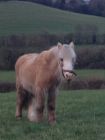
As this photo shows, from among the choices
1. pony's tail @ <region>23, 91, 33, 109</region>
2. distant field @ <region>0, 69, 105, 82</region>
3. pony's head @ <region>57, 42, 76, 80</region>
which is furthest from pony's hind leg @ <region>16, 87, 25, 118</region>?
distant field @ <region>0, 69, 105, 82</region>

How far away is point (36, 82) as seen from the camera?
1168cm

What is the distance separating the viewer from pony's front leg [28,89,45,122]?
11.5 m

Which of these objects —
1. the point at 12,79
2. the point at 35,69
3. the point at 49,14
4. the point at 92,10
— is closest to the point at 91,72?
the point at 12,79

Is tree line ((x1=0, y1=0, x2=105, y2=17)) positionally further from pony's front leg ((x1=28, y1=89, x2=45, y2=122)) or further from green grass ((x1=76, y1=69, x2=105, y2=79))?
pony's front leg ((x1=28, y1=89, x2=45, y2=122))

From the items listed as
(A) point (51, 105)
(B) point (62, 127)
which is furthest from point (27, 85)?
(B) point (62, 127)

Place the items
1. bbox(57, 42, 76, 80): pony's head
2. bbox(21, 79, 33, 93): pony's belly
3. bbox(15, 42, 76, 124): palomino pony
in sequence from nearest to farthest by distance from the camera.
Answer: bbox(57, 42, 76, 80): pony's head → bbox(15, 42, 76, 124): palomino pony → bbox(21, 79, 33, 93): pony's belly

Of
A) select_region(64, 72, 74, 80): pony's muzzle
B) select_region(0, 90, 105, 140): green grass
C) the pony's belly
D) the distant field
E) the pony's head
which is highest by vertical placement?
the pony's head

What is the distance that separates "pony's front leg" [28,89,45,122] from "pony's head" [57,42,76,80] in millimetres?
1143

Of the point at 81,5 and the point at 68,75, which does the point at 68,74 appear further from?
the point at 81,5

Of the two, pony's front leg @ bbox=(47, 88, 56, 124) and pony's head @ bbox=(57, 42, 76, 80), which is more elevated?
pony's head @ bbox=(57, 42, 76, 80)

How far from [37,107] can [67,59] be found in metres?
1.70

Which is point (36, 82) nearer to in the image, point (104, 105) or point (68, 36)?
point (104, 105)

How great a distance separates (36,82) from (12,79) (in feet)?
104

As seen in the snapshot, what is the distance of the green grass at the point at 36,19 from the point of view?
68375mm
